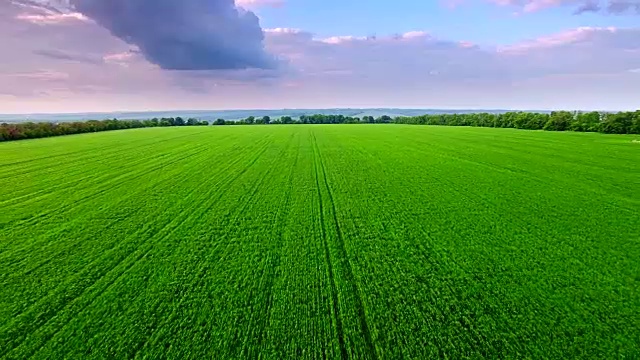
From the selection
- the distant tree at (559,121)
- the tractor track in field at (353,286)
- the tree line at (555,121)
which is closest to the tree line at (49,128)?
the tree line at (555,121)

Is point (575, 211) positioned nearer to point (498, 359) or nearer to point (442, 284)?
point (442, 284)

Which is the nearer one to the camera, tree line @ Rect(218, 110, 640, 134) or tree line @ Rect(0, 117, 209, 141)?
tree line @ Rect(0, 117, 209, 141)

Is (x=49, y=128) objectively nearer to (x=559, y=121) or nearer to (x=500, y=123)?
(x=559, y=121)

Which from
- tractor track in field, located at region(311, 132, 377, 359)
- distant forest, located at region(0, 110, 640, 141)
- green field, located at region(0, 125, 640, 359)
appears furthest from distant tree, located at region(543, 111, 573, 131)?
tractor track in field, located at region(311, 132, 377, 359)

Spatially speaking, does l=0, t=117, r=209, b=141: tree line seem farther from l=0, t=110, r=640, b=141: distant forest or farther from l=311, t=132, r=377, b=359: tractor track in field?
l=311, t=132, r=377, b=359: tractor track in field

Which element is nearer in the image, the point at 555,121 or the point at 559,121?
the point at 559,121

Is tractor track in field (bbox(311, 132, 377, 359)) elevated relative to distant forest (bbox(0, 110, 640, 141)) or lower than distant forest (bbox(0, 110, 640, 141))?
lower

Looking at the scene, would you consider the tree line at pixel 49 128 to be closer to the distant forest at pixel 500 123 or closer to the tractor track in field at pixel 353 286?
the distant forest at pixel 500 123

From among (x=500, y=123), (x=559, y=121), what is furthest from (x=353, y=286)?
(x=500, y=123)
